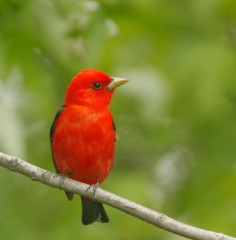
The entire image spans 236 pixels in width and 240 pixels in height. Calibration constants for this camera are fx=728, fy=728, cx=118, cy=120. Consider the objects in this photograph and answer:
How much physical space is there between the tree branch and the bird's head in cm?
109

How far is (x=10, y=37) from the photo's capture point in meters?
4.73

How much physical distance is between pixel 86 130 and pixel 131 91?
57 centimetres

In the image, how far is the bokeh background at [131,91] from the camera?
15.7ft

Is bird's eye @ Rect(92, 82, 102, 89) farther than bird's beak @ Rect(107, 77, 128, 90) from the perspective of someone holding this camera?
Yes

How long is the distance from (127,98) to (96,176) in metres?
0.88

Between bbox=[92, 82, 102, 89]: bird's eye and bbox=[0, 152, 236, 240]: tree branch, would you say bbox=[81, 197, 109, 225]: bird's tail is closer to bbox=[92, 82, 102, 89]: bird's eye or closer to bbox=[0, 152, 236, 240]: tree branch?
bbox=[92, 82, 102, 89]: bird's eye

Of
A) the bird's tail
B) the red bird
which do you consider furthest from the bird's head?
the bird's tail

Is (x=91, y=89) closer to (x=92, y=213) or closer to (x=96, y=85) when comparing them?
(x=96, y=85)

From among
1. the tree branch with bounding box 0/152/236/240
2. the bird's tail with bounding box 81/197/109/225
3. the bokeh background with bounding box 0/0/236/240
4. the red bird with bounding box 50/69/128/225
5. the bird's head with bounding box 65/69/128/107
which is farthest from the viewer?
the bird's tail with bounding box 81/197/109/225

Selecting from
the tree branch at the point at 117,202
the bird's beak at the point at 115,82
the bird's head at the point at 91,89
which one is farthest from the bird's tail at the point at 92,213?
the tree branch at the point at 117,202

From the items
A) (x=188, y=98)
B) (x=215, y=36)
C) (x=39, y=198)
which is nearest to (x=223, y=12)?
(x=215, y=36)

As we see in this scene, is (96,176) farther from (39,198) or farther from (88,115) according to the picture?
(39,198)

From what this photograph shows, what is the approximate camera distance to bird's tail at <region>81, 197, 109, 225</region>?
6.22m

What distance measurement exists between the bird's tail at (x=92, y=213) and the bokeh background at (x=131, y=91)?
84 millimetres
